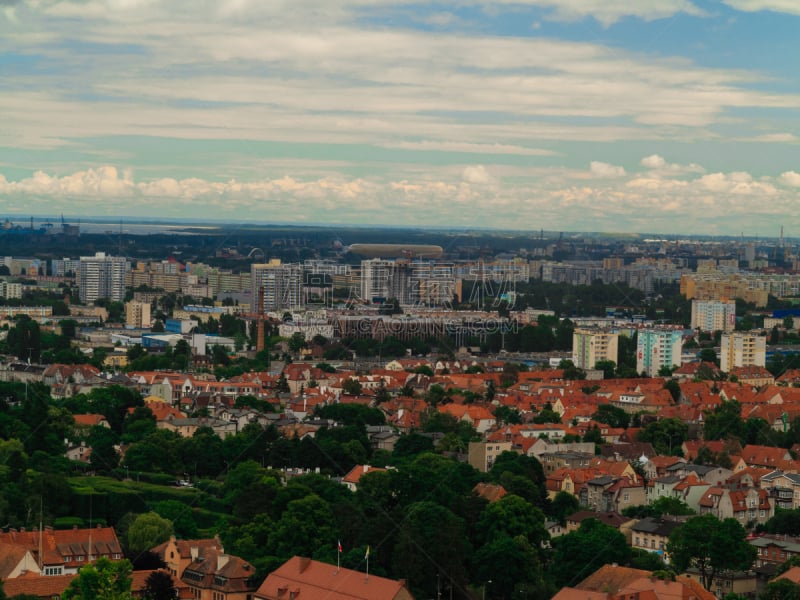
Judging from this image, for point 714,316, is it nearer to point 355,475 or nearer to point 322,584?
point 355,475

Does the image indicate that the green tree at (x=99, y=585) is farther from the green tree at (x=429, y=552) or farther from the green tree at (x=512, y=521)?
the green tree at (x=512, y=521)

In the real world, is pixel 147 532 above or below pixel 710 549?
below

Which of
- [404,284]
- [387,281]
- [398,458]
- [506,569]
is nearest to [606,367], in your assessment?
[398,458]

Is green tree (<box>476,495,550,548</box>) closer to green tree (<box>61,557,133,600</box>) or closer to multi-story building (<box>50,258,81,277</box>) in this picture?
green tree (<box>61,557,133,600</box>)

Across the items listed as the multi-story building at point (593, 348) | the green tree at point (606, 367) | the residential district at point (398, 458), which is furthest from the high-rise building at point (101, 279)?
the green tree at point (606, 367)

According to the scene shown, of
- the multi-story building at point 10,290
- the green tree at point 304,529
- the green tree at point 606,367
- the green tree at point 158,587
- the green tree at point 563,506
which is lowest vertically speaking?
the multi-story building at point 10,290
